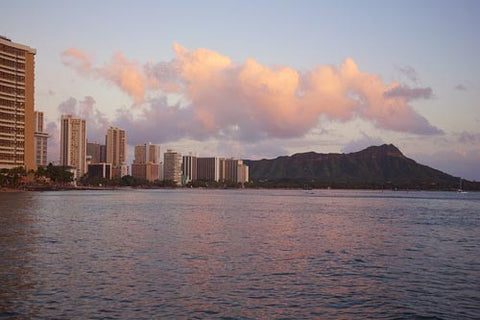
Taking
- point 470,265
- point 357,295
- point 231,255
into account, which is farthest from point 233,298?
point 470,265

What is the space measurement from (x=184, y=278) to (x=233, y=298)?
16.9ft

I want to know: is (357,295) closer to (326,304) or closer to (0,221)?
(326,304)

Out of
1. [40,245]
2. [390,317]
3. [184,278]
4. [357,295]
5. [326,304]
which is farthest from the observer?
[40,245]

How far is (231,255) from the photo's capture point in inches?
1518

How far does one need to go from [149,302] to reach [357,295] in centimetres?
1033

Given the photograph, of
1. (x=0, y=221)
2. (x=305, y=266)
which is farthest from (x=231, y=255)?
(x=0, y=221)

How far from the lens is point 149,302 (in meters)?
23.9

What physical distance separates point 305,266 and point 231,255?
256 inches

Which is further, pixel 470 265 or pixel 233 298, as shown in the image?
pixel 470 265

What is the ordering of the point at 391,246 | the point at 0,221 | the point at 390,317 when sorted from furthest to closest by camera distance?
1. the point at 0,221
2. the point at 391,246
3. the point at 390,317

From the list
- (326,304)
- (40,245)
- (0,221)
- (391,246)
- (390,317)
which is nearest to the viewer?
(390,317)

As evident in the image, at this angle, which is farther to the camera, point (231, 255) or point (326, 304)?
point (231, 255)

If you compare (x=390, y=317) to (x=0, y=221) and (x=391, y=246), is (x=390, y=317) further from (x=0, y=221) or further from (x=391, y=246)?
(x=0, y=221)

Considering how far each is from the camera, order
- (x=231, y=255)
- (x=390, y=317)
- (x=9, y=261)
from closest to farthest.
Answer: (x=390, y=317) → (x=9, y=261) → (x=231, y=255)
